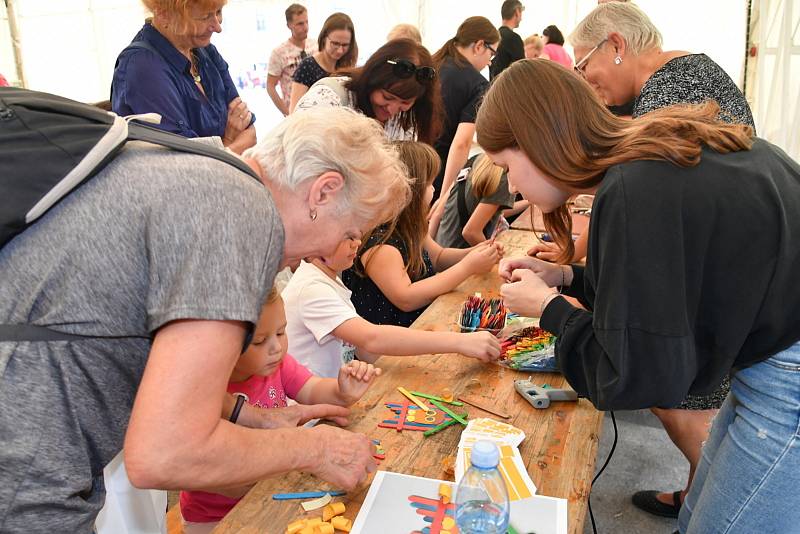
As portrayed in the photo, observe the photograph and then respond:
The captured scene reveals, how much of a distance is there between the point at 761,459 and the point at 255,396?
3.58 feet

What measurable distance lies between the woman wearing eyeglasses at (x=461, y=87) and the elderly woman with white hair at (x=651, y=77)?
156 centimetres

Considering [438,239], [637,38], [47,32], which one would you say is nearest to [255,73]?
[47,32]

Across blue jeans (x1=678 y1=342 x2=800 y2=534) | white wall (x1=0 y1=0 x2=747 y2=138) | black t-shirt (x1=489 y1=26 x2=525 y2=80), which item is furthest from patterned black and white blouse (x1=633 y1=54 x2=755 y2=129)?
white wall (x1=0 y1=0 x2=747 y2=138)

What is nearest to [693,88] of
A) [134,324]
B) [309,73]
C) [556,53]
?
[134,324]

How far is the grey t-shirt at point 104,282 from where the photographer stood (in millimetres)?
814

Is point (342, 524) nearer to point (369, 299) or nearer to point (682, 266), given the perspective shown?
point (682, 266)

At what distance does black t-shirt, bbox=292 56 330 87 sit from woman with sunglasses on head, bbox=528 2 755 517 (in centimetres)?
211

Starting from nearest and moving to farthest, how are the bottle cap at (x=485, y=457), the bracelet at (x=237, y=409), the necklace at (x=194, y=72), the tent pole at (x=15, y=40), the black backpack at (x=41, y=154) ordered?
the black backpack at (x=41, y=154) → the bottle cap at (x=485, y=457) → the bracelet at (x=237, y=409) → the necklace at (x=194, y=72) → the tent pole at (x=15, y=40)

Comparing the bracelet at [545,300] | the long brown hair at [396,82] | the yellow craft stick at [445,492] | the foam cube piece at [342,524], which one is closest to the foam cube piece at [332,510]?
the foam cube piece at [342,524]

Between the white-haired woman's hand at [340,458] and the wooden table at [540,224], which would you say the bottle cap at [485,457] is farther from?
the wooden table at [540,224]

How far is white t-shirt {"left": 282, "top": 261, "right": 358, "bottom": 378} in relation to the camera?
1.79m

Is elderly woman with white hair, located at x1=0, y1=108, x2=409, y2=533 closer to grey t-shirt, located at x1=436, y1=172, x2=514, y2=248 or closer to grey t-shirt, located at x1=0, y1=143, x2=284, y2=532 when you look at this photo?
grey t-shirt, located at x1=0, y1=143, x2=284, y2=532

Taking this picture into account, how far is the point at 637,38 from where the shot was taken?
2.23m

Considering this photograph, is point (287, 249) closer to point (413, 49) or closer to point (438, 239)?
point (413, 49)
